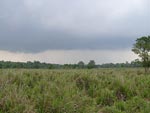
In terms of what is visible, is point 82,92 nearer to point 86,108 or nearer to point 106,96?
point 106,96

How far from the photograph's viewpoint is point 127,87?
11.2 meters

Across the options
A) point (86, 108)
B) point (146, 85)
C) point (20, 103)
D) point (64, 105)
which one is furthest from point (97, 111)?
point (146, 85)

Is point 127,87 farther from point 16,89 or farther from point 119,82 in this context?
point 16,89

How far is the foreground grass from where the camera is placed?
315 inches

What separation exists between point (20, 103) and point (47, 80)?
2760mm

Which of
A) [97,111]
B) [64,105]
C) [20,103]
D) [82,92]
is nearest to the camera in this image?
[20,103]

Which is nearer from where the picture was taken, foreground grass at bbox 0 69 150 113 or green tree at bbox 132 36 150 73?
foreground grass at bbox 0 69 150 113

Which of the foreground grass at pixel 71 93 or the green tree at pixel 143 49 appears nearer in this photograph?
the foreground grass at pixel 71 93

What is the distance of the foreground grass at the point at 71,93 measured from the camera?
7997 mm

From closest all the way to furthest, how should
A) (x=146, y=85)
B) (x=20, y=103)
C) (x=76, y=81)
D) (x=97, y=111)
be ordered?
(x=20, y=103)
(x=97, y=111)
(x=76, y=81)
(x=146, y=85)

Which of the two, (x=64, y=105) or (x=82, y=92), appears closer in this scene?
(x=64, y=105)

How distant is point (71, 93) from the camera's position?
932cm

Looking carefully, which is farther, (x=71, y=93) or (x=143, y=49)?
(x=143, y=49)

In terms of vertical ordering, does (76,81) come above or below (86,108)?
above
